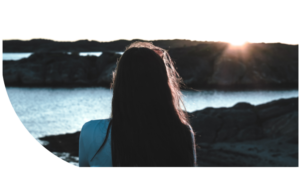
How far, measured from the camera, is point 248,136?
1465cm

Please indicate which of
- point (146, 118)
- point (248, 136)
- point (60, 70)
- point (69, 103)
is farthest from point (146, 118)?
point (60, 70)

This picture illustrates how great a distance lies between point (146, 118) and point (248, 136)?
45.6ft

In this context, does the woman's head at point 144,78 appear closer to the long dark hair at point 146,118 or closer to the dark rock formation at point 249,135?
the long dark hair at point 146,118

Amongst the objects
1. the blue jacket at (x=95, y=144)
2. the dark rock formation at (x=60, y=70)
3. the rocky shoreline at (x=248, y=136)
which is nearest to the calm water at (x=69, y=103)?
the dark rock formation at (x=60, y=70)

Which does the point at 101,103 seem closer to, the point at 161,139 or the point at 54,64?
the point at 54,64

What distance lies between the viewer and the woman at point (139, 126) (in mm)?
1791

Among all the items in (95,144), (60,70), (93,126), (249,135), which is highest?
(93,126)

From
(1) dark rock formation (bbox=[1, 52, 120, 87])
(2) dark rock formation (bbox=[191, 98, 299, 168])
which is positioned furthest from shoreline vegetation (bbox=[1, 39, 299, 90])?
(2) dark rock formation (bbox=[191, 98, 299, 168])

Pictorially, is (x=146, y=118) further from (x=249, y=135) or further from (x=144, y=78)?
(x=249, y=135)

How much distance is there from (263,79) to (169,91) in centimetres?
5716

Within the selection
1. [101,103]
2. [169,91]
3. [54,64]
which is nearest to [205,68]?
[101,103]

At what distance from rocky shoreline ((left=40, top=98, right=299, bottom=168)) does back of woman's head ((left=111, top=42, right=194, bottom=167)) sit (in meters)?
10.4

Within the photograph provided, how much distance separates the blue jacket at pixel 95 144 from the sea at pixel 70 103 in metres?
19.4

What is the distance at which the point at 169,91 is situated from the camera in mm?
1881
